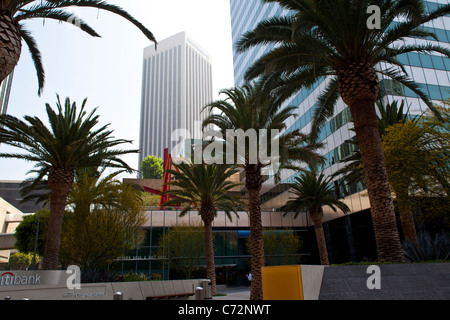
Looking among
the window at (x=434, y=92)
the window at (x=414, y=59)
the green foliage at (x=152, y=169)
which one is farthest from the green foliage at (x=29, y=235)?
the green foliage at (x=152, y=169)

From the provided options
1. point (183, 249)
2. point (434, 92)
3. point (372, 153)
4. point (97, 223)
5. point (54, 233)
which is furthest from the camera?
point (183, 249)

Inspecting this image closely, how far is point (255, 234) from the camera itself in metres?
17.0

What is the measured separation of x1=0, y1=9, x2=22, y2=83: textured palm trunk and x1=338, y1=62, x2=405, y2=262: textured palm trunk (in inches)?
396

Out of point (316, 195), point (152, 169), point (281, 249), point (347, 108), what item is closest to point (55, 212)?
point (316, 195)

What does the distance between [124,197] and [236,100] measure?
9495 mm

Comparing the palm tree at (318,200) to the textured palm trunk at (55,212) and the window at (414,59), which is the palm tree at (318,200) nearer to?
the window at (414,59)

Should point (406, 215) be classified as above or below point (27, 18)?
below

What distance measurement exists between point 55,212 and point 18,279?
5758 mm

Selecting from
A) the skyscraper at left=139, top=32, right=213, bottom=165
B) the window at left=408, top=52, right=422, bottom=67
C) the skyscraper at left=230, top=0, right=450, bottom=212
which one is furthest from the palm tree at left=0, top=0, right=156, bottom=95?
the skyscraper at left=139, top=32, right=213, bottom=165

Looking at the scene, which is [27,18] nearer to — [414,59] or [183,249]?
[183,249]

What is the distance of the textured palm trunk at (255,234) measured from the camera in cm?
1664

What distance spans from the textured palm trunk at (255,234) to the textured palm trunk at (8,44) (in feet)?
40.2

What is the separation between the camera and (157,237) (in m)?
34.3
